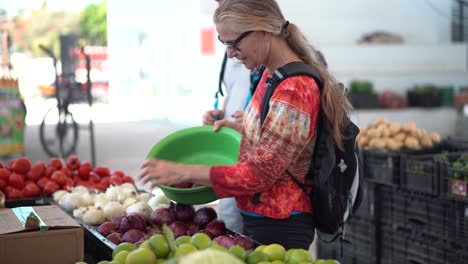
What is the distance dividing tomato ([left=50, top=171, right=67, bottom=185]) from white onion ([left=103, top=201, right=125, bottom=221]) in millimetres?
626

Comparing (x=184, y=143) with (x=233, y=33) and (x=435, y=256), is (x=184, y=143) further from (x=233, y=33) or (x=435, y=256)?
(x=435, y=256)

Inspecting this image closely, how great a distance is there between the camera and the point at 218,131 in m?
2.63

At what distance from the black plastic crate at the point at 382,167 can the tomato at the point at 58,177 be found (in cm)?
184

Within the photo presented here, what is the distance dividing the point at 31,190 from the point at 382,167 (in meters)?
2.02

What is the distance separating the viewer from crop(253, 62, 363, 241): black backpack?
2.22 m

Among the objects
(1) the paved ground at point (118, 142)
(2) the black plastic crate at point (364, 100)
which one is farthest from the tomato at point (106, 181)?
(2) the black plastic crate at point (364, 100)

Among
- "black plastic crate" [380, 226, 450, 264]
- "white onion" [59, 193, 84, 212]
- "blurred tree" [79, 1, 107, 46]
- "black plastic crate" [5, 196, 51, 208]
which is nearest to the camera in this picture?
"white onion" [59, 193, 84, 212]

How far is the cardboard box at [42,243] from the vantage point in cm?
206

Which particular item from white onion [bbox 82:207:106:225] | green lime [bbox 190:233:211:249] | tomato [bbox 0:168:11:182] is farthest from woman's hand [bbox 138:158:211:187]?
tomato [bbox 0:168:11:182]

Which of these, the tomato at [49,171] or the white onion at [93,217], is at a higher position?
the tomato at [49,171]

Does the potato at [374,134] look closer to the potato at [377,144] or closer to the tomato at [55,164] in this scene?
the potato at [377,144]

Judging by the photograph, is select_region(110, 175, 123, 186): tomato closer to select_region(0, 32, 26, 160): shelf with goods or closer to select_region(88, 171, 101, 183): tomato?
select_region(88, 171, 101, 183): tomato

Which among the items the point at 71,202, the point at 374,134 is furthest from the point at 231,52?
the point at 374,134

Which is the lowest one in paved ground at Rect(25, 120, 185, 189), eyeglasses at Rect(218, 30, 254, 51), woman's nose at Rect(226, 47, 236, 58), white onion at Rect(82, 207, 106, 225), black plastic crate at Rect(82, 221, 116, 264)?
paved ground at Rect(25, 120, 185, 189)
